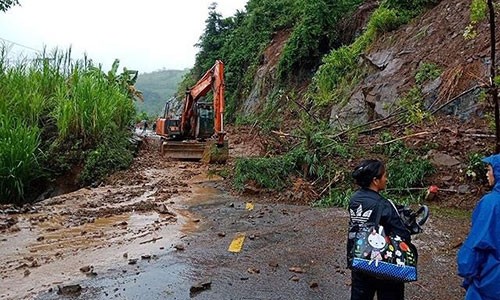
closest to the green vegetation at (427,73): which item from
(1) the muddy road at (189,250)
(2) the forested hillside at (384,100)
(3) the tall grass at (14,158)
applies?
(2) the forested hillside at (384,100)

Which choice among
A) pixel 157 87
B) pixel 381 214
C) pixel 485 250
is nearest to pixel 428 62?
pixel 381 214

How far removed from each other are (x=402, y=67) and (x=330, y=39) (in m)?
6.40

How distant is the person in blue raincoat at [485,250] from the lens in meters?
2.18

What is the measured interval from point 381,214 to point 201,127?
1170 centimetres

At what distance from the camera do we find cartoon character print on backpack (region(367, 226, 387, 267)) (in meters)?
2.61

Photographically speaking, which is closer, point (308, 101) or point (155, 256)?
point (155, 256)

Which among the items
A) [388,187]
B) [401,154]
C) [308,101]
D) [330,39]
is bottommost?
[388,187]

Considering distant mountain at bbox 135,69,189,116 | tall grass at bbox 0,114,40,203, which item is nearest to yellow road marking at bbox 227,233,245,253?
tall grass at bbox 0,114,40,203

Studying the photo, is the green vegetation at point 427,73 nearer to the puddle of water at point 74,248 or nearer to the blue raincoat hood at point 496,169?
the puddle of water at point 74,248

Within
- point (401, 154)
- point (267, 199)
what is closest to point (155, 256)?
point (267, 199)

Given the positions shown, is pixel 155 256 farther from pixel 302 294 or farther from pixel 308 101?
pixel 308 101

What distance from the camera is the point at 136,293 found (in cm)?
378

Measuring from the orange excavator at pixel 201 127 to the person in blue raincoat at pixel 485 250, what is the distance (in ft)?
33.0

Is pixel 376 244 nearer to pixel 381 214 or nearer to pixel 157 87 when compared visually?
pixel 381 214
